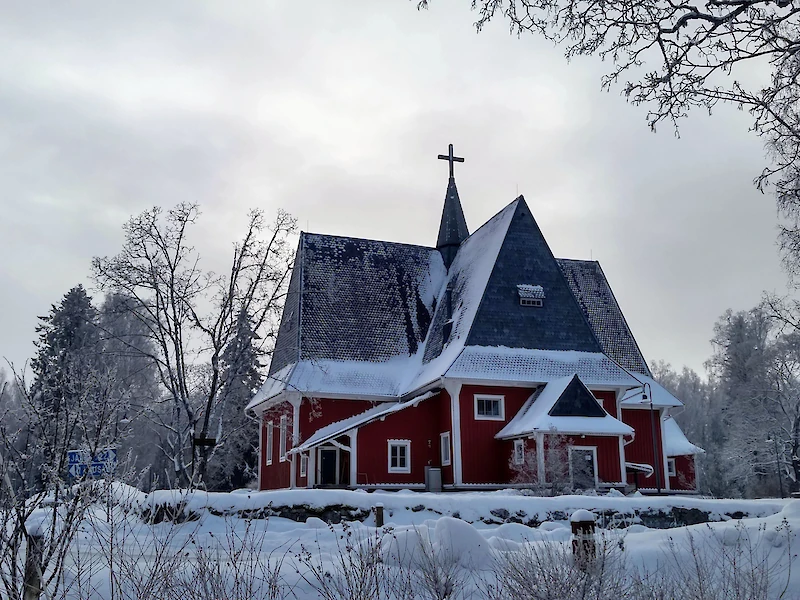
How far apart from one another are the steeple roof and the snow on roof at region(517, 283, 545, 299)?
6.75 m

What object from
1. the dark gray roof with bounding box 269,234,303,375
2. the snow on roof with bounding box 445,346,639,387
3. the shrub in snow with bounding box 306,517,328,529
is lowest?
the shrub in snow with bounding box 306,517,328,529

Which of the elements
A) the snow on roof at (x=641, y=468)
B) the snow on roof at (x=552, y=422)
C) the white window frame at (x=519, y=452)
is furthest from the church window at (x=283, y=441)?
the snow on roof at (x=641, y=468)

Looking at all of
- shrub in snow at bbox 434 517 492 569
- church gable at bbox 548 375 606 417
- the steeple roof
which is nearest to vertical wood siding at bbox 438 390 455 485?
church gable at bbox 548 375 606 417

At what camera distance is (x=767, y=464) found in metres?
41.9

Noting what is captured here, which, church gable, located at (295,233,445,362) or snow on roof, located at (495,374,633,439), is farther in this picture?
church gable, located at (295,233,445,362)

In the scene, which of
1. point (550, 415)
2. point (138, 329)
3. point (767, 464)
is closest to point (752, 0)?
point (550, 415)

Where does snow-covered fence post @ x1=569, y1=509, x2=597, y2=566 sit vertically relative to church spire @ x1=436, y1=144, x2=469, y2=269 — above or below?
below

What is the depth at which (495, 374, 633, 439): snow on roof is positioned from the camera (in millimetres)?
23562

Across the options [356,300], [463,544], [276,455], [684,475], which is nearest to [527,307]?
[356,300]

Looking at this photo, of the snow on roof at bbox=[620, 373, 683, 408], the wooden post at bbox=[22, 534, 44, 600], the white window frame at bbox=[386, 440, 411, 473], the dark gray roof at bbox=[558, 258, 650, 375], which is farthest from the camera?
the dark gray roof at bbox=[558, 258, 650, 375]

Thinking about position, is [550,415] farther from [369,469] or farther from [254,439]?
[254,439]

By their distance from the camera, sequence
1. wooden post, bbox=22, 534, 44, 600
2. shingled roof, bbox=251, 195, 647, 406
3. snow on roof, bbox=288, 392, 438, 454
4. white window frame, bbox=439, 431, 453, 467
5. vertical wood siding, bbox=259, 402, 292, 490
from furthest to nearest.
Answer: vertical wood siding, bbox=259, 402, 292, 490, shingled roof, bbox=251, 195, 647, 406, white window frame, bbox=439, 431, 453, 467, snow on roof, bbox=288, 392, 438, 454, wooden post, bbox=22, 534, 44, 600

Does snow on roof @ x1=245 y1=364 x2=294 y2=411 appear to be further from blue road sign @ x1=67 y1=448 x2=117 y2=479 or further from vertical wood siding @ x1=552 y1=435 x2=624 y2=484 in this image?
blue road sign @ x1=67 y1=448 x2=117 y2=479

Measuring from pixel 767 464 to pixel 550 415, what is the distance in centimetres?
2415
